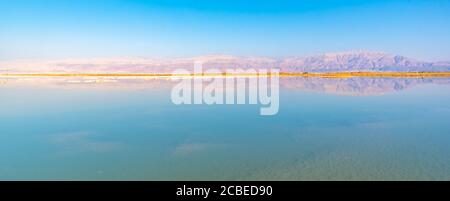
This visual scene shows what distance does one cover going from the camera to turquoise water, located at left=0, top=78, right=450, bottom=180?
4430mm

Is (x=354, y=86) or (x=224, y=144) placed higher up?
(x=354, y=86)

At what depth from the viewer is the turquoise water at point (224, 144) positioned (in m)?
4.43

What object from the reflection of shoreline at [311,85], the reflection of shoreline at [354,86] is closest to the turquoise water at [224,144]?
the reflection of shoreline at [354,86]

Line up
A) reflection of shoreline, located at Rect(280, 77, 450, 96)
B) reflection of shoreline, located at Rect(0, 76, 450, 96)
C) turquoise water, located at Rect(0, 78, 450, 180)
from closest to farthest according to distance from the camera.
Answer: turquoise water, located at Rect(0, 78, 450, 180) < reflection of shoreline, located at Rect(280, 77, 450, 96) < reflection of shoreline, located at Rect(0, 76, 450, 96)

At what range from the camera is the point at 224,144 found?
5789mm

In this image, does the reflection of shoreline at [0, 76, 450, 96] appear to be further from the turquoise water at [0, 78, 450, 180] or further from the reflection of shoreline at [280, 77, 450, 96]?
the turquoise water at [0, 78, 450, 180]

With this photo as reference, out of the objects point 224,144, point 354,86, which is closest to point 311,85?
point 354,86

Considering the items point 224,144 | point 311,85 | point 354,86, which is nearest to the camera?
point 224,144

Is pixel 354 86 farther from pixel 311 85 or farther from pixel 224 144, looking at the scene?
pixel 224 144

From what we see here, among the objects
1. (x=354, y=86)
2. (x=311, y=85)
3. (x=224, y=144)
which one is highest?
(x=311, y=85)

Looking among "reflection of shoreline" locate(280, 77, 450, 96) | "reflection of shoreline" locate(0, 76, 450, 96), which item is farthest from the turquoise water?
"reflection of shoreline" locate(0, 76, 450, 96)

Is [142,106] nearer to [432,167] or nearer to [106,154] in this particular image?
[106,154]

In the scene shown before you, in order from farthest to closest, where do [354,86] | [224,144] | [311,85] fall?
[311,85]
[354,86]
[224,144]

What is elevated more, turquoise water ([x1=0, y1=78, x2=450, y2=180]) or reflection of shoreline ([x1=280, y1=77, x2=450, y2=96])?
reflection of shoreline ([x1=280, y1=77, x2=450, y2=96])
